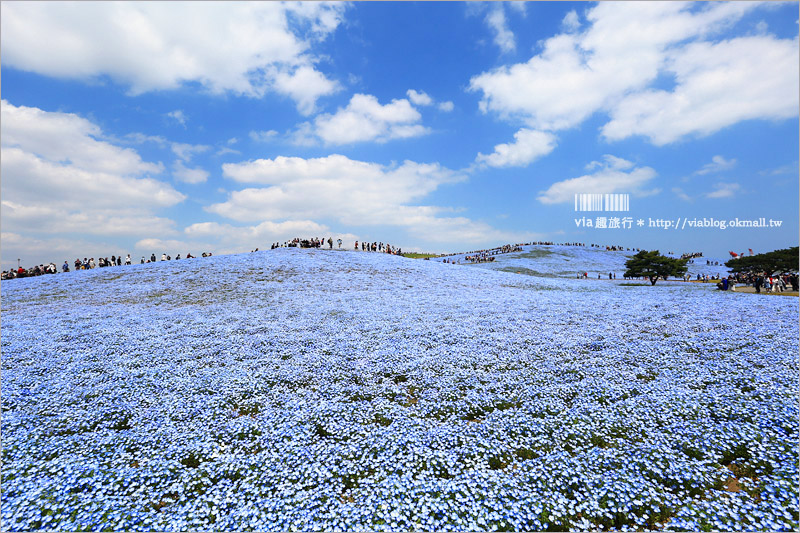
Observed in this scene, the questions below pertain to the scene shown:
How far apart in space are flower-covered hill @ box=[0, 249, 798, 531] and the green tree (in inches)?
1088

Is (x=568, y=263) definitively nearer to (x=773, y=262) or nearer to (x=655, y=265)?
(x=655, y=265)

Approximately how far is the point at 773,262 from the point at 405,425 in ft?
179

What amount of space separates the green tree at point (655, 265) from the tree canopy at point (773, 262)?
8.64 m

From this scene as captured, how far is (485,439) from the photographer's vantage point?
6699 mm

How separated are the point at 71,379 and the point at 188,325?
258 inches

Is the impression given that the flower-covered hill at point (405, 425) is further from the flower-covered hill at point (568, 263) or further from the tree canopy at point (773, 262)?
the flower-covered hill at point (568, 263)

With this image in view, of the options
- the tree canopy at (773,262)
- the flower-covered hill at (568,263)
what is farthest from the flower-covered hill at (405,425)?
the flower-covered hill at (568,263)

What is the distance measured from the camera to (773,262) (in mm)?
40281

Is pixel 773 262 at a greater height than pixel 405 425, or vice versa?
pixel 773 262

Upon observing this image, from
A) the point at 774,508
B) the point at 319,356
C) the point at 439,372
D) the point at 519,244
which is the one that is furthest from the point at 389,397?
the point at 519,244

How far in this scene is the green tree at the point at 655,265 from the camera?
39938 mm

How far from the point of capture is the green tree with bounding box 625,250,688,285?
39.9 metres

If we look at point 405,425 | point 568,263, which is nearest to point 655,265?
point 568,263

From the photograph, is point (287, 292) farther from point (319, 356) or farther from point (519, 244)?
point (519, 244)
